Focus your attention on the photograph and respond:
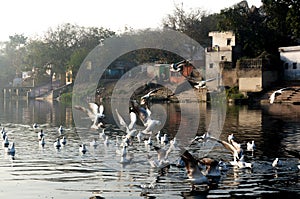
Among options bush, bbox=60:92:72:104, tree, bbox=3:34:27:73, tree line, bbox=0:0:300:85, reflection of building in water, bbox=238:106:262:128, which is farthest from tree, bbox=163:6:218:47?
tree, bbox=3:34:27:73

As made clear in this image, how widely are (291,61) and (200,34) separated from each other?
18.9 m

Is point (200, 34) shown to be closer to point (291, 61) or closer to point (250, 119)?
point (291, 61)

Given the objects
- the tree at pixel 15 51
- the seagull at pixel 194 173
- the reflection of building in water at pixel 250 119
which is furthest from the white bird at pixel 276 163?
the tree at pixel 15 51

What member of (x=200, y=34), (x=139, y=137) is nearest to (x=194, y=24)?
(x=200, y=34)

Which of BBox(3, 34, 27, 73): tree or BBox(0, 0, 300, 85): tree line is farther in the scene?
BBox(3, 34, 27, 73): tree

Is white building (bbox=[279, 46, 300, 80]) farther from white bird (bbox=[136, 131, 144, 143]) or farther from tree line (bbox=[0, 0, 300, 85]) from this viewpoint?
white bird (bbox=[136, 131, 144, 143])

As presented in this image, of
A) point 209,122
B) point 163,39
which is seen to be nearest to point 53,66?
point 163,39

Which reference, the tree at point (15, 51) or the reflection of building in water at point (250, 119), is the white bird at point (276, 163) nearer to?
the reflection of building in water at point (250, 119)

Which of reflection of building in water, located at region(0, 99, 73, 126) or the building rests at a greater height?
the building

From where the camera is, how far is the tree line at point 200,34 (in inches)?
2653

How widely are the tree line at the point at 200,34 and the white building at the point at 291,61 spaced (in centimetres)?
203

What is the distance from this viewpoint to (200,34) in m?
83.8

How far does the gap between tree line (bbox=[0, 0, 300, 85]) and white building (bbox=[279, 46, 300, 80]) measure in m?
2.03

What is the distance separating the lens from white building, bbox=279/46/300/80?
6750 cm
